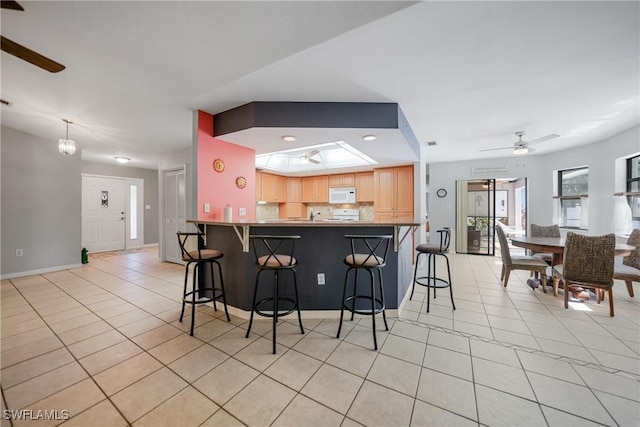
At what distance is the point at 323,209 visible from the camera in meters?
6.90

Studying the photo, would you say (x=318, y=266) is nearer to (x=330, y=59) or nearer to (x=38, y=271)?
(x=330, y=59)

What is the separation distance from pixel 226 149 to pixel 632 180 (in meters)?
6.49

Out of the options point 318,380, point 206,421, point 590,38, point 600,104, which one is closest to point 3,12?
point 206,421

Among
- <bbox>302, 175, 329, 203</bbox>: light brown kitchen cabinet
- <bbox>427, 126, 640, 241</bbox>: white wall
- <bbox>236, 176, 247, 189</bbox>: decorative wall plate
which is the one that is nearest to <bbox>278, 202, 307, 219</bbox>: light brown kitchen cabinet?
<bbox>302, 175, 329, 203</bbox>: light brown kitchen cabinet

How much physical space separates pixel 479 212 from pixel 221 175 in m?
6.09

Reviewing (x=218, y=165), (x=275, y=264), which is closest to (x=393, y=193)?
(x=218, y=165)

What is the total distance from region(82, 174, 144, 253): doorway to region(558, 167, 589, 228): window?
423 inches

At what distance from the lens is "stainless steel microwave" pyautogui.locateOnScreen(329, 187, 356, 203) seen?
618 centimetres

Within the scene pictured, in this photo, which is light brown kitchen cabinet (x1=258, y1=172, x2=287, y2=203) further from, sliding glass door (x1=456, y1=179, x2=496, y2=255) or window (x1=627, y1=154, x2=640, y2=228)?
window (x1=627, y1=154, x2=640, y2=228)

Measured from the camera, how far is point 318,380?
1.69 meters

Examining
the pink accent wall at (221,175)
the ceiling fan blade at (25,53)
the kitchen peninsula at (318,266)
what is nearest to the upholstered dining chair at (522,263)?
the kitchen peninsula at (318,266)

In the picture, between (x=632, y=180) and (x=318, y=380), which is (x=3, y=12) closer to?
(x=318, y=380)

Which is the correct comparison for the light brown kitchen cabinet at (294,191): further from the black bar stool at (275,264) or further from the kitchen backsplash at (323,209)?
the black bar stool at (275,264)

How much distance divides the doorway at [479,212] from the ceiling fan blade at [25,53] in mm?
7260
